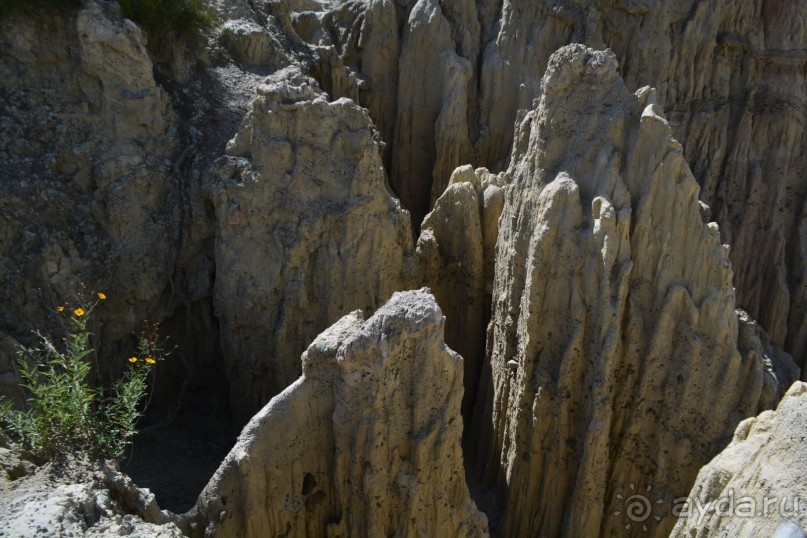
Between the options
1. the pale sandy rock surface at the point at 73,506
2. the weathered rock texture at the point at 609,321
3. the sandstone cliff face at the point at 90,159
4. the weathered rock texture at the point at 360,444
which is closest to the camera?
the pale sandy rock surface at the point at 73,506

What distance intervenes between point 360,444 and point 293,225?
3.52 m

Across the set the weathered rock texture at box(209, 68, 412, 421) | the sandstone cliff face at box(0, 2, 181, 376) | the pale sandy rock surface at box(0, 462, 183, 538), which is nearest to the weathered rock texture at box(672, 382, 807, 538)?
the pale sandy rock surface at box(0, 462, 183, 538)

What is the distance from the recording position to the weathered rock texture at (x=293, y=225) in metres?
10.2

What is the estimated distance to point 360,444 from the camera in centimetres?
758

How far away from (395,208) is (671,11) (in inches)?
333

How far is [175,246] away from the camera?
34.9 ft

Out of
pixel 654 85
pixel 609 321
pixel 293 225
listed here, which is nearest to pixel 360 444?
pixel 609 321

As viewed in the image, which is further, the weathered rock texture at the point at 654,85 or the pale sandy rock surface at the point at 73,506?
the weathered rock texture at the point at 654,85

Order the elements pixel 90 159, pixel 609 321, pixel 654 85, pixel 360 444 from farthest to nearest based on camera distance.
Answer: pixel 654 85 < pixel 90 159 < pixel 609 321 < pixel 360 444

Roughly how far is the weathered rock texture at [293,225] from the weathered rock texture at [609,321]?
2.06 metres

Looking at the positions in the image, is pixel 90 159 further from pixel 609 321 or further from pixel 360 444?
pixel 609 321

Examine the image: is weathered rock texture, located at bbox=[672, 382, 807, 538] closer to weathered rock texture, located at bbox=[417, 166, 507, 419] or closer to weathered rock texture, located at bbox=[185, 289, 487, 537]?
weathered rock texture, located at bbox=[185, 289, 487, 537]

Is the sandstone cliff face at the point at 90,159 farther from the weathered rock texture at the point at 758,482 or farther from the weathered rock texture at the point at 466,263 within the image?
the weathered rock texture at the point at 758,482

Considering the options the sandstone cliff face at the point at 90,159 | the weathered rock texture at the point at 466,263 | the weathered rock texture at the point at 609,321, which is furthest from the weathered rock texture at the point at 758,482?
the sandstone cliff face at the point at 90,159
